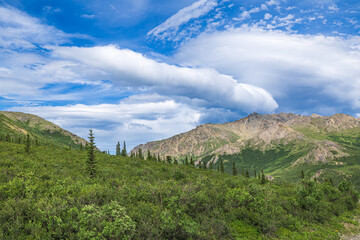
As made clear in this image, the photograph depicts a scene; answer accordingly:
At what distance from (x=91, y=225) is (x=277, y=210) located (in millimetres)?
27523

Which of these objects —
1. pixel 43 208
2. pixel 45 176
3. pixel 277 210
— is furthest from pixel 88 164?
pixel 277 210

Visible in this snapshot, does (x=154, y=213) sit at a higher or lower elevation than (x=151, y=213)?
higher

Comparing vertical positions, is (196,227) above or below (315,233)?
above

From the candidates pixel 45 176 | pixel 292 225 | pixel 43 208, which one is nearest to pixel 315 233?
pixel 292 225

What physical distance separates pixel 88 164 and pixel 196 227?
1410 inches

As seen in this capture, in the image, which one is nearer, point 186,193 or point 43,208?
point 43,208

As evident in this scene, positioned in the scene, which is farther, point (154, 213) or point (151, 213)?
point (151, 213)

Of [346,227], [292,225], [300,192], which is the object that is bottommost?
[346,227]

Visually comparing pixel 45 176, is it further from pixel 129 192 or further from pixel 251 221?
pixel 251 221

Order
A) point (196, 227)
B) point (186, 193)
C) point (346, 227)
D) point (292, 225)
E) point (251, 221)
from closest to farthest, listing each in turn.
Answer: point (196, 227) → point (186, 193) → point (251, 221) → point (292, 225) → point (346, 227)

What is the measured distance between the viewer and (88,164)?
155ft

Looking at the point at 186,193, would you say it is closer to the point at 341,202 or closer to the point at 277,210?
the point at 277,210

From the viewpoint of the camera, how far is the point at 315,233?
28594 millimetres

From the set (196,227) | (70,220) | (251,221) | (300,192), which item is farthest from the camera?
(300,192)
